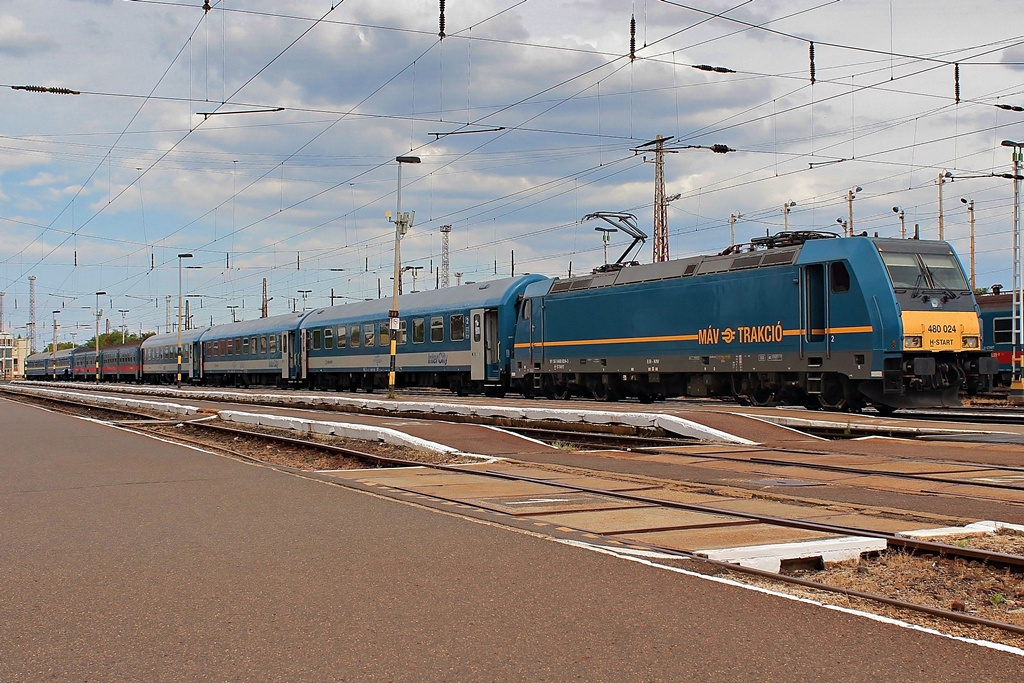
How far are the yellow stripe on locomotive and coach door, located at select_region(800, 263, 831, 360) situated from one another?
182cm

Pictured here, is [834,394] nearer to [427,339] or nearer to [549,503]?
[549,503]

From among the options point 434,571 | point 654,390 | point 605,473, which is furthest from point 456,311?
point 434,571

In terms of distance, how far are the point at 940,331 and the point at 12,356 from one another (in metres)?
176

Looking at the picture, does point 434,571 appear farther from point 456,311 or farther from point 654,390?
point 456,311

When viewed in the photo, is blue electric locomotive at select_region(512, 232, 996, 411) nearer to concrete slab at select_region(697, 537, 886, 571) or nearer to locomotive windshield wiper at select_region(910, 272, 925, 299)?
locomotive windshield wiper at select_region(910, 272, 925, 299)

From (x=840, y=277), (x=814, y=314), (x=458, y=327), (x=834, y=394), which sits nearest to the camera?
(x=840, y=277)

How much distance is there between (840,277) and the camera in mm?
22438

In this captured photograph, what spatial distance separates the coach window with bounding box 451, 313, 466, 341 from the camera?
36906 millimetres

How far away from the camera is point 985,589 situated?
6539mm

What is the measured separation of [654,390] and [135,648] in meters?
24.8

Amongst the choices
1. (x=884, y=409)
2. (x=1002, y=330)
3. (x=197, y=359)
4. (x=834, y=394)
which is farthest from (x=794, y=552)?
(x=197, y=359)

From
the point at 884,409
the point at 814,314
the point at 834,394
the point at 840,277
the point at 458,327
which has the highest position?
the point at 840,277

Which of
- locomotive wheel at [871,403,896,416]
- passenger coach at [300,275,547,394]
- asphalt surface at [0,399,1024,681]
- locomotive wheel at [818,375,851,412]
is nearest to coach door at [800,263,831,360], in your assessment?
locomotive wheel at [818,375,851,412]

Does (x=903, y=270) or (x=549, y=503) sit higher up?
(x=903, y=270)
